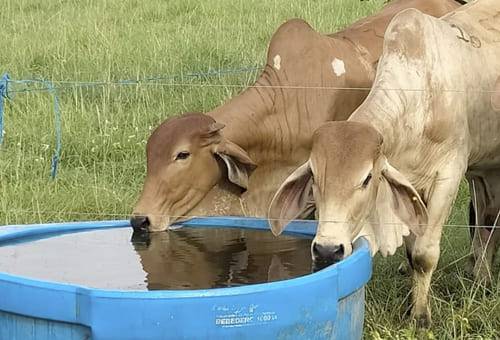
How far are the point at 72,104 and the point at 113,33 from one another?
175cm

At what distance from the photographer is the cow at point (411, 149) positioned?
295 cm

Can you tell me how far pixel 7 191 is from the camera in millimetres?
4570

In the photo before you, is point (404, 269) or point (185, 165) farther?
point (404, 269)


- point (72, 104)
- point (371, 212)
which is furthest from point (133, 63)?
point (371, 212)

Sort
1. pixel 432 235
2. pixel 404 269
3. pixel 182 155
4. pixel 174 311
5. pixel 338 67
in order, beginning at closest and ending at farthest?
pixel 174 311 → pixel 432 235 → pixel 182 155 → pixel 404 269 → pixel 338 67

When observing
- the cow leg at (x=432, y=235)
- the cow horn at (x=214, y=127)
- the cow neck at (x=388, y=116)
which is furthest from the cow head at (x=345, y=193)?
the cow horn at (x=214, y=127)

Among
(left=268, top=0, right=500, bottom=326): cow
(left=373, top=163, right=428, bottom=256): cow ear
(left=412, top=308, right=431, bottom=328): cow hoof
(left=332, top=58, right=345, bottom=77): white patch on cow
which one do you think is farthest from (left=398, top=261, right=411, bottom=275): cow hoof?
(left=332, top=58, right=345, bottom=77): white patch on cow

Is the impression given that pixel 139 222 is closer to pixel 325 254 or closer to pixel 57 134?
pixel 325 254

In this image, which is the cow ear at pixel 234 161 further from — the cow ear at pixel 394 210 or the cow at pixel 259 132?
the cow ear at pixel 394 210

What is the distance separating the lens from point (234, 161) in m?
3.83

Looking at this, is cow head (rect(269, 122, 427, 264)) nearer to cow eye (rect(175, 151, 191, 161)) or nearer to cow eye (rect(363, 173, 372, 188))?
cow eye (rect(363, 173, 372, 188))

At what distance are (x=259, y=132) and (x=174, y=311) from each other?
1.94 metres

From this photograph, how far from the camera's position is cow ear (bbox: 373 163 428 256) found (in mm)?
3137

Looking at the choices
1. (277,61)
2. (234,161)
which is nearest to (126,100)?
(277,61)
